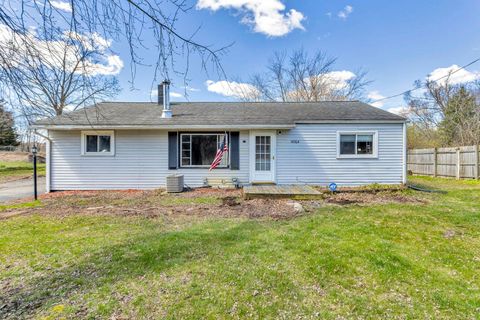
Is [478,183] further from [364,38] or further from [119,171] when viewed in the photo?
[119,171]

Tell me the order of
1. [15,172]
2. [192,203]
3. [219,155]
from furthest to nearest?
[15,172] < [219,155] < [192,203]

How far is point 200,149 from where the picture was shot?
9648 mm

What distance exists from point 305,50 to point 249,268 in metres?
24.4

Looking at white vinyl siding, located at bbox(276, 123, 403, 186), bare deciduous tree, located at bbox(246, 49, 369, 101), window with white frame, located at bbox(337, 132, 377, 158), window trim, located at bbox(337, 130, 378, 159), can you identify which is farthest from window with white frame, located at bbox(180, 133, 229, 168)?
bare deciduous tree, located at bbox(246, 49, 369, 101)

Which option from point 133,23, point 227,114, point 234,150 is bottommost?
point 234,150

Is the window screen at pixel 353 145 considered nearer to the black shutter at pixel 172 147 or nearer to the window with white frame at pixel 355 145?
the window with white frame at pixel 355 145

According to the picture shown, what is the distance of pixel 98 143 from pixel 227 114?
5166mm

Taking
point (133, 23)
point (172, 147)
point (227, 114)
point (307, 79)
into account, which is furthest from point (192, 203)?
point (307, 79)

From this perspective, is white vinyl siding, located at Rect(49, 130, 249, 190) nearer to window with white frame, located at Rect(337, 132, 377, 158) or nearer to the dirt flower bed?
the dirt flower bed

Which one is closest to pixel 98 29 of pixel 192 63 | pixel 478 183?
pixel 192 63

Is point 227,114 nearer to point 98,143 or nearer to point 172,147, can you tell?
point 172,147

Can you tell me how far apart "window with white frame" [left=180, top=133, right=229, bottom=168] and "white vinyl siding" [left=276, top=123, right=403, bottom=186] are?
7.96ft

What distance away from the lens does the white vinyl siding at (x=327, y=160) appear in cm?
944

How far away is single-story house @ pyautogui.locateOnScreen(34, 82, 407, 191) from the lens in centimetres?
934
